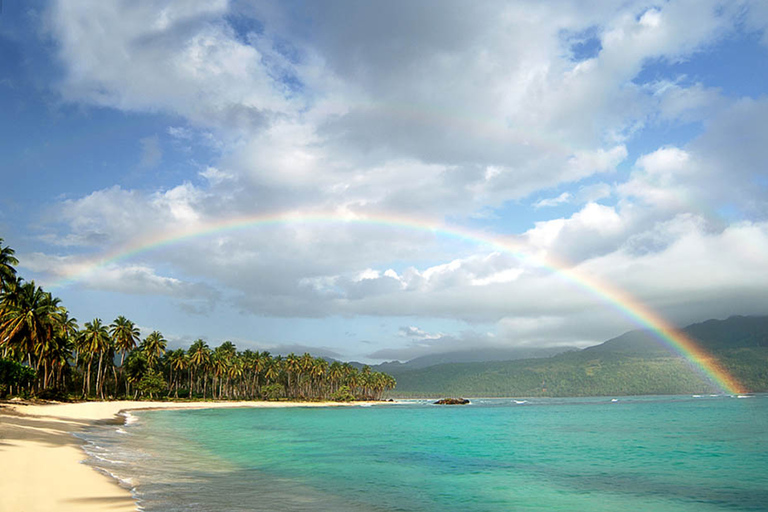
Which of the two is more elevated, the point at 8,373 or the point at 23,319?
the point at 23,319

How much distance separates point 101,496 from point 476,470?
22.0 metres

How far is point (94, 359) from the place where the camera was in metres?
127

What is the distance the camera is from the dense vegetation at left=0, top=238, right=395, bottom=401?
215 feet

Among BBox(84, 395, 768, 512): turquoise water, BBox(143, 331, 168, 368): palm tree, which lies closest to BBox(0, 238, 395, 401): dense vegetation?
BBox(143, 331, 168, 368): palm tree

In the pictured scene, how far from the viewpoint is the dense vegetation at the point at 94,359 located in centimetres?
6550

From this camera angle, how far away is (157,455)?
31094 millimetres

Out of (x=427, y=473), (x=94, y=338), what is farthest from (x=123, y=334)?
(x=427, y=473)

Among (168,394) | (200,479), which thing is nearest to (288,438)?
(200,479)

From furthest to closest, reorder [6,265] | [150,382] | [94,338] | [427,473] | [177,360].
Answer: [177,360] → [150,382] → [94,338] → [6,265] → [427,473]

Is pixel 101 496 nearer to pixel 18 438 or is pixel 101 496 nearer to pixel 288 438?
A: pixel 18 438

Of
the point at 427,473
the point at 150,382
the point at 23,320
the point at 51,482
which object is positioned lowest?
the point at 150,382

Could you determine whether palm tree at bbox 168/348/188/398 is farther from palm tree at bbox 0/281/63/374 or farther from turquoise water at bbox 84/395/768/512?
turquoise water at bbox 84/395/768/512

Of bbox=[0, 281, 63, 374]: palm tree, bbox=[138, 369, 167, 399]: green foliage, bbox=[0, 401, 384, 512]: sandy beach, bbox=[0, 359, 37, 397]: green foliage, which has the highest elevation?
bbox=[0, 281, 63, 374]: palm tree

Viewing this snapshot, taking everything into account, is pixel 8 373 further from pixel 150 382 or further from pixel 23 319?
pixel 150 382
